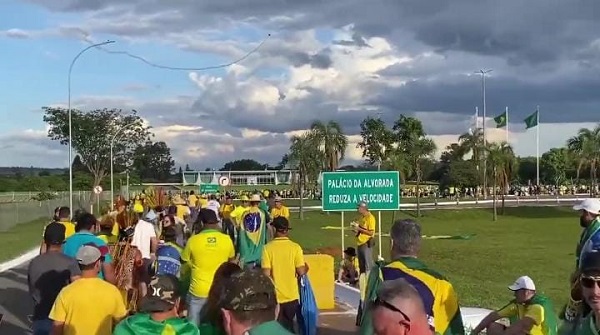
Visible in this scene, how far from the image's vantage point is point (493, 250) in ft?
89.6

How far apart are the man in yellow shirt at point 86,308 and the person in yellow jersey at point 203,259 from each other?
6.60 ft

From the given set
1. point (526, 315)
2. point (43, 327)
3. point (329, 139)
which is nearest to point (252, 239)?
point (43, 327)

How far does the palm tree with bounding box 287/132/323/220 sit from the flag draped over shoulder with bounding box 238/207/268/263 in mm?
48280

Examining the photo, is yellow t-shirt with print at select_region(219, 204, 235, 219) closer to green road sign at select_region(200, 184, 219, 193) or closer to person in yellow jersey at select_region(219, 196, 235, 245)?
person in yellow jersey at select_region(219, 196, 235, 245)

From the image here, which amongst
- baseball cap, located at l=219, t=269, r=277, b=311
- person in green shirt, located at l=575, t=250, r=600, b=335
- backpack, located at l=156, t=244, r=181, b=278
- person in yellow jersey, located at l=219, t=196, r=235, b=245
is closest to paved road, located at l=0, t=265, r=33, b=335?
backpack, located at l=156, t=244, r=181, b=278

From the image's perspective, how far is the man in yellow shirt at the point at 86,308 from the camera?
5898 millimetres

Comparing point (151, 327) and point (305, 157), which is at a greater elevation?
point (305, 157)

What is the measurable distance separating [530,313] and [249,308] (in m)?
4.19

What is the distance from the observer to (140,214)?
16.8 m

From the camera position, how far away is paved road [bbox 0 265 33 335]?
12509 mm

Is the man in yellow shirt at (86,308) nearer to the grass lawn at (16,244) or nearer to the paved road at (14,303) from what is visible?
the paved road at (14,303)

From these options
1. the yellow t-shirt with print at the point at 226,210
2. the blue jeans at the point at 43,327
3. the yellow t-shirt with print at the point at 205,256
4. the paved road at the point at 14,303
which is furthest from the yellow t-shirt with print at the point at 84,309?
the yellow t-shirt with print at the point at 226,210

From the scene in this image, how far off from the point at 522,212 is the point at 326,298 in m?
46.5

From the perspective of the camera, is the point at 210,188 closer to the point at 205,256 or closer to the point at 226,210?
the point at 226,210
